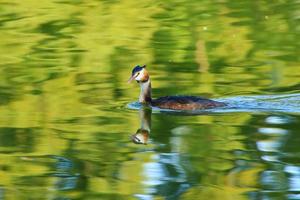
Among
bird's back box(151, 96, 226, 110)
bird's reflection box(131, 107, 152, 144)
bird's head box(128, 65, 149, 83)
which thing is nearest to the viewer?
bird's reflection box(131, 107, 152, 144)

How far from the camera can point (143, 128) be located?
1293 cm

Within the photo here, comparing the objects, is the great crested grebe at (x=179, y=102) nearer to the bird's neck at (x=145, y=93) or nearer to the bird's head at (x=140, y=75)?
the bird's neck at (x=145, y=93)

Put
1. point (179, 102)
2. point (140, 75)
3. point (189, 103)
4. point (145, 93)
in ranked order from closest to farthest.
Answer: point (189, 103)
point (179, 102)
point (145, 93)
point (140, 75)

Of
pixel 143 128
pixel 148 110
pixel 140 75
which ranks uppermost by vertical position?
pixel 140 75

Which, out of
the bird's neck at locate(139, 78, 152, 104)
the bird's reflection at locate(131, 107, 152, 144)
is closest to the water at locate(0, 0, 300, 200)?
the bird's reflection at locate(131, 107, 152, 144)

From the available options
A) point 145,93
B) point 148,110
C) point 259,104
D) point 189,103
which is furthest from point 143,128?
point 259,104

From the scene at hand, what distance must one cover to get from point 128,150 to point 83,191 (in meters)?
1.86

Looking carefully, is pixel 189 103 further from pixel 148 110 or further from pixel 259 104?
pixel 259 104

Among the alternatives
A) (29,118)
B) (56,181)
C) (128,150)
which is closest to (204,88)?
(29,118)

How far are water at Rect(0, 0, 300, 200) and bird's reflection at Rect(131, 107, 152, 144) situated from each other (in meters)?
0.01

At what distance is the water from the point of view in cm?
1024

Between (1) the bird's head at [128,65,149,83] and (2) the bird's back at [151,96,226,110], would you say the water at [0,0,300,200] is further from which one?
(1) the bird's head at [128,65,149,83]

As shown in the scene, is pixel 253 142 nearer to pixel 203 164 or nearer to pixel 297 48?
pixel 203 164

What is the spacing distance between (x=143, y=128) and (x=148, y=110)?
1.48 meters
